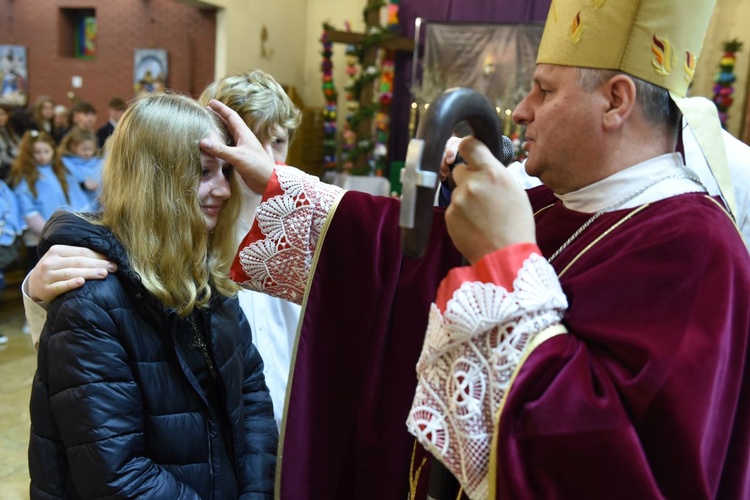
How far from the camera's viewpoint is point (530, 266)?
83 cm

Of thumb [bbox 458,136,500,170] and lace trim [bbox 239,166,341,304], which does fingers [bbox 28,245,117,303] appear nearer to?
lace trim [bbox 239,166,341,304]

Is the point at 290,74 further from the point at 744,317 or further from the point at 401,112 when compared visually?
the point at 744,317

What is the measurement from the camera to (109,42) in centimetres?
805

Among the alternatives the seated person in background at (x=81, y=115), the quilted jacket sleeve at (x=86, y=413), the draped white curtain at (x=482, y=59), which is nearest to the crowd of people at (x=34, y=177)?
the seated person in background at (x=81, y=115)

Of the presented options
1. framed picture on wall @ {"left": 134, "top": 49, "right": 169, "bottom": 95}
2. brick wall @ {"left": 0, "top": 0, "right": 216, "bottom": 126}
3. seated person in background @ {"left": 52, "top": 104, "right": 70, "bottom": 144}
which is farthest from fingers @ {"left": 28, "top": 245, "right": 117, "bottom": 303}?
framed picture on wall @ {"left": 134, "top": 49, "right": 169, "bottom": 95}

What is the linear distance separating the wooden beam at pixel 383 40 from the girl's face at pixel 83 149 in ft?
11.0

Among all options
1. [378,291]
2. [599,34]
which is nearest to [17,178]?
[378,291]

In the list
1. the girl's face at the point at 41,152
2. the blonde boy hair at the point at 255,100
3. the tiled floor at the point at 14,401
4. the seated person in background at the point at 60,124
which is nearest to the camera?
the blonde boy hair at the point at 255,100

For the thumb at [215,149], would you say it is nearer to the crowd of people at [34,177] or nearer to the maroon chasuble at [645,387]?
the maroon chasuble at [645,387]

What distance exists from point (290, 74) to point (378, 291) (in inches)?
318

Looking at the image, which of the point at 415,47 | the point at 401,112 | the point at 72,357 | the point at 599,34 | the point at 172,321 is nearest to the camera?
the point at 599,34

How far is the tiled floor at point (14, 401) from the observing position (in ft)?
9.50

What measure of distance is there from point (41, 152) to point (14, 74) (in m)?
4.22

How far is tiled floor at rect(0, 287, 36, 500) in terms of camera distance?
2.90 metres
